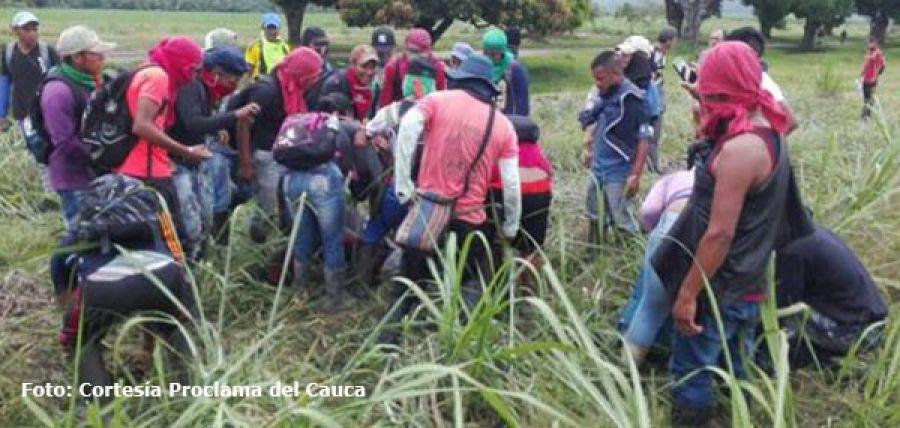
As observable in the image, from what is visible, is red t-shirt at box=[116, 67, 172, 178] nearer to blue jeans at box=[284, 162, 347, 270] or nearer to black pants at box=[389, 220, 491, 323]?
blue jeans at box=[284, 162, 347, 270]

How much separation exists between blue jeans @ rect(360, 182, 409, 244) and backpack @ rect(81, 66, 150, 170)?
114 cm

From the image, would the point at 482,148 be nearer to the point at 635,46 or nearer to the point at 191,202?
the point at 191,202

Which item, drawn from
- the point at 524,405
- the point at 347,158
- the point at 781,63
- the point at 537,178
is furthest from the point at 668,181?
the point at 781,63

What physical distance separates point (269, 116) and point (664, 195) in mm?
2245

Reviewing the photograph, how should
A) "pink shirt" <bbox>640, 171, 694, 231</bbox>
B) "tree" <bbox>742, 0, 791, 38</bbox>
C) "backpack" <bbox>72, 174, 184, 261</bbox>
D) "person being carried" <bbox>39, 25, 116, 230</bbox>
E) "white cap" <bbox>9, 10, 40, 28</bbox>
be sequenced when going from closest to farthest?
"backpack" <bbox>72, 174, 184, 261</bbox>, "pink shirt" <bbox>640, 171, 694, 231</bbox>, "person being carried" <bbox>39, 25, 116, 230</bbox>, "white cap" <bbox>9, 10, 40, 28</bbox>, "tree" <bbox>742, 0, 791, 38</bbox>

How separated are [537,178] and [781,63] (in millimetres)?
26265

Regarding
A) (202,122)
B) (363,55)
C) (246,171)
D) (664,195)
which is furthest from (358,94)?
(664,195)

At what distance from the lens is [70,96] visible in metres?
4.21

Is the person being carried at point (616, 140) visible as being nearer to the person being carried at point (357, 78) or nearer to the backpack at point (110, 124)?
the person being carried at point (357, 78)

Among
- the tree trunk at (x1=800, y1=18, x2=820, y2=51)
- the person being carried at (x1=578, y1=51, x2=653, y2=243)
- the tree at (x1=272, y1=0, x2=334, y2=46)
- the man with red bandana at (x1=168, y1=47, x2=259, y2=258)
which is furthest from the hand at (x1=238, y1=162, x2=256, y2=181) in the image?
the tree trunk at (x1=800, y1=18, x2=820, y2=51)

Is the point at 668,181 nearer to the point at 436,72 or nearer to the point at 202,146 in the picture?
the point at 436,72

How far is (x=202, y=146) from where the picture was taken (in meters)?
4.69

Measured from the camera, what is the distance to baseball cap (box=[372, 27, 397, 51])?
6.26m

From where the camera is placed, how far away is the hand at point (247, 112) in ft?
15.6
